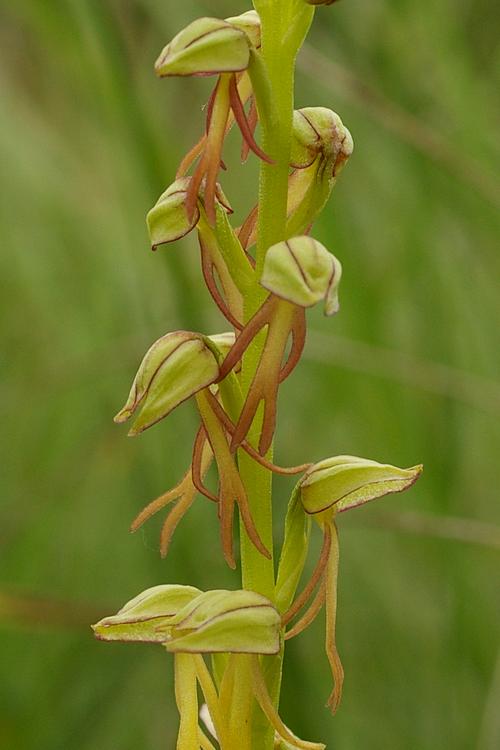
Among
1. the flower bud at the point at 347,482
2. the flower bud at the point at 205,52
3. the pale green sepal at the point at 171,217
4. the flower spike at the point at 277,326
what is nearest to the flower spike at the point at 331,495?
the flower bud at the point at 347,482

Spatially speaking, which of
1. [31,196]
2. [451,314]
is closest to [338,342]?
[451,314]

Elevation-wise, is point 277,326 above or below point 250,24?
below

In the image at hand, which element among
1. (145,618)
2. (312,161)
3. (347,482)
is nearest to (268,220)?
(312,161)

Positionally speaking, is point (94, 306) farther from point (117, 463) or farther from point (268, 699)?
point (268, 699)

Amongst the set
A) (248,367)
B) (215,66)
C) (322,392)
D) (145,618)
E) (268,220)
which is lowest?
(322,392)

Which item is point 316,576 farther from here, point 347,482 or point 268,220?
point 268,220

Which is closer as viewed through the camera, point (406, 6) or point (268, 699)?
point (268, 699)

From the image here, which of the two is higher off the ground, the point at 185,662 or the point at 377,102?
the point at 377,102

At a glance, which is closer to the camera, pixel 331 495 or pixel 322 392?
pixel 331 495
